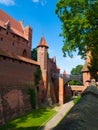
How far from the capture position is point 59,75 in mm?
42719

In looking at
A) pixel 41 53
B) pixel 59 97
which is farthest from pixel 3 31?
pixel 59 97

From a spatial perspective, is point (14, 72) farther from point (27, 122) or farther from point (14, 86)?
point (27, 122)

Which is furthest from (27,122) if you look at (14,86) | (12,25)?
(12,25)

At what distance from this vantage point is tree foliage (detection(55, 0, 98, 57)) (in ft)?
53.9

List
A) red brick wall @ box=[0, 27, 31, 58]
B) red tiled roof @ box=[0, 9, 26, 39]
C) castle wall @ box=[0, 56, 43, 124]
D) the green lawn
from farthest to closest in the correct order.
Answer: red tiled roof @ box=[0, 9, 26, 39]
red brick wall @ box=[0, 27, 31, 58]
castle wall @ box=[0, 56, 43, 124]
the green lawn

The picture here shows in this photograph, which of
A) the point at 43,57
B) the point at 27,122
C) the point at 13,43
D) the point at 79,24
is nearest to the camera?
the point at 79,24

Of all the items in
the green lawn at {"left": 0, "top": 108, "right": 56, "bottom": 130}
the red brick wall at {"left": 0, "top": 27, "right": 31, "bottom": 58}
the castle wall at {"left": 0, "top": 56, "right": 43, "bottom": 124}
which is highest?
the red brick wall at {"left": 0, "top": 27, "right": 31, "bottom": 58}

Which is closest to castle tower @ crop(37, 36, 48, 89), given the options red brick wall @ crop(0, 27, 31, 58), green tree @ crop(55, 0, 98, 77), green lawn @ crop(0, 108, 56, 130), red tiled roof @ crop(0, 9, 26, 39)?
red brick wall @ crop(0, 27, 31, 58)

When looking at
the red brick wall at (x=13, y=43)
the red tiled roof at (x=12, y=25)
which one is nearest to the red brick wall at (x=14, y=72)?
the red brick wall at (x=13, y=43)

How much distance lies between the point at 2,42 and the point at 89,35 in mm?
21464

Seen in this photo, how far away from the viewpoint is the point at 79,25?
1698 cm

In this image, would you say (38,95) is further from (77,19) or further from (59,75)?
(77,19)

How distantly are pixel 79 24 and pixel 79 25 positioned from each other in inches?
5.4

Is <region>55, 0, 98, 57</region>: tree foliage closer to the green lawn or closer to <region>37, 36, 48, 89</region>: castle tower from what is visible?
the green lawn
